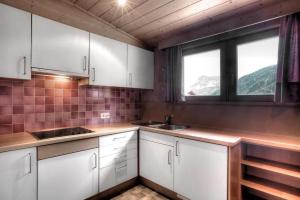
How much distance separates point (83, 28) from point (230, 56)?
6.07 feet

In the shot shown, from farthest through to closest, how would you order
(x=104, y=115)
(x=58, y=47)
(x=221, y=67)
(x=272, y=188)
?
(x=104, y=115), (x=221, y=67), (x=58, y=47), (x=272, y=188)

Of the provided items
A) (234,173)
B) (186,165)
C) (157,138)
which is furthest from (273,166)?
(157,138)

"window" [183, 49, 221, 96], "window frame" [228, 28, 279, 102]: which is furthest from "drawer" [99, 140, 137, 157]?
Answer: "window frame" [228, 28, 279, 102]

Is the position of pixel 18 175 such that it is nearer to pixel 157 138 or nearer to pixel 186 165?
pixel 157 138

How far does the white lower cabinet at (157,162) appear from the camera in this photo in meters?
1.99

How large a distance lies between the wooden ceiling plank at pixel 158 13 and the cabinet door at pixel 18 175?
6.23ft

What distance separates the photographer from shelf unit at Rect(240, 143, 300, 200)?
144 centimetres

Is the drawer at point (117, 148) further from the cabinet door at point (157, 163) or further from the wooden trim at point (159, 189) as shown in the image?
the wooden trim at point (159, 189)

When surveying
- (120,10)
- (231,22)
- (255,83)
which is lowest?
(255,83)

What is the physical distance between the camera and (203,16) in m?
1.95

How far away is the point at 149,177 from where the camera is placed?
2.23 m

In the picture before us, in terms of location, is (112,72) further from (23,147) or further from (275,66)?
(275,66)

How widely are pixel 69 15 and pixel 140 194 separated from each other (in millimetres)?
2359

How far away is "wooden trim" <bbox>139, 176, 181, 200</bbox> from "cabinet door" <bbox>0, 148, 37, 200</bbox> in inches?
52.1
